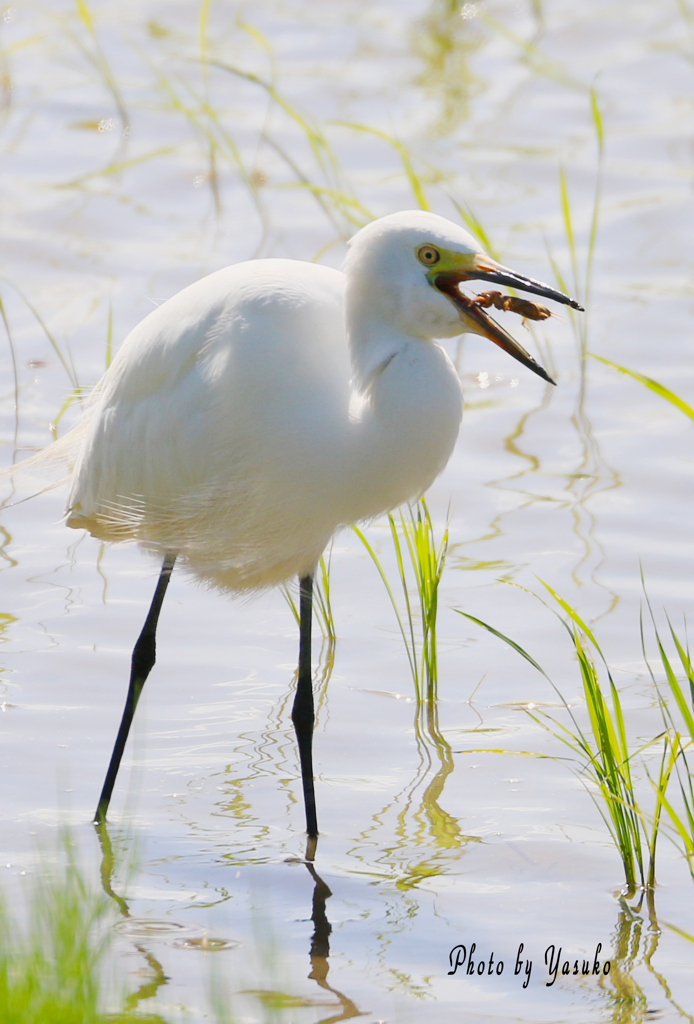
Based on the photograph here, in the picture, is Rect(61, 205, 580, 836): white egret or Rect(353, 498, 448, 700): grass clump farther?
Rect(353, 498, 448, 700): grass clump

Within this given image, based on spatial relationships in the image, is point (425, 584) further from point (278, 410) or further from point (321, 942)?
point (321, 942)

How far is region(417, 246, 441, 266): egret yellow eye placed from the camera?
3.54 meters

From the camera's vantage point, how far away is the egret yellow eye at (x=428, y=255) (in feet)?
11.6

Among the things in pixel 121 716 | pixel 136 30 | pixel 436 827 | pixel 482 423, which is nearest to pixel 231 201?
pixel 482 423

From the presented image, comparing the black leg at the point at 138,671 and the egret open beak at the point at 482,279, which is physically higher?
the egret open beak at the point at 482,279

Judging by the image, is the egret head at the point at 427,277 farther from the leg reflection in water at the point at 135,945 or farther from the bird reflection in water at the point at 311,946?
the leg reflection in water at the point at 135,945

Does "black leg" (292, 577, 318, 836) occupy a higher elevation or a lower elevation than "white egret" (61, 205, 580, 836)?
lower

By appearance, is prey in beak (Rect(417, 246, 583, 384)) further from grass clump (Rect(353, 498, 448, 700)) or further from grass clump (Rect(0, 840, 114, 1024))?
grass clump (Rect(0, 840, 114, 1024))

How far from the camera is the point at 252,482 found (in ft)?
12.8

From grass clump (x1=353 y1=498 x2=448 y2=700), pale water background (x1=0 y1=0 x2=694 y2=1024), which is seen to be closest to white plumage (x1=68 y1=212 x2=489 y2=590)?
grass clump (x1=353 y1=498 x2=448 y2=700)

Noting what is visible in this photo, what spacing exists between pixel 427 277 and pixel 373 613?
6.56ft

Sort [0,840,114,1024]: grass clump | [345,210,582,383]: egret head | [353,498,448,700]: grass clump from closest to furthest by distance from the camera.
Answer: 1. [0,840,114,1024]: grass clump
2. [345,210,582,383]: egret head
3. [353,498,448,700]: grass clump

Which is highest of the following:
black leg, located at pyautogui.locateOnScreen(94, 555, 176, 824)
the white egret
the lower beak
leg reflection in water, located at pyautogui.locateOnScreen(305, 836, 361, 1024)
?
the lower beak

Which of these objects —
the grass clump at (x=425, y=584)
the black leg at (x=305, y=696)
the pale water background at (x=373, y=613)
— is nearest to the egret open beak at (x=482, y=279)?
the grass clump at (x=425, y=584)
